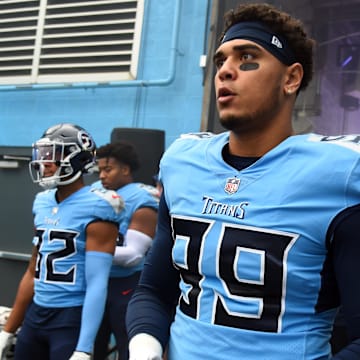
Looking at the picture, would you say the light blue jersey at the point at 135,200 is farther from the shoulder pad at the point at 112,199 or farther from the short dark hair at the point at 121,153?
the shoulder pad at the point at 112,199

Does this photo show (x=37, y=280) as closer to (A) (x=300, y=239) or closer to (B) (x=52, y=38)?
(A) (x=300, y=239)

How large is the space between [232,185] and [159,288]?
1.31 feet

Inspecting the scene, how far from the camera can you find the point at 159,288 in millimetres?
1504

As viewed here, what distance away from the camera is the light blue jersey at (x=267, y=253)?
3.87ft

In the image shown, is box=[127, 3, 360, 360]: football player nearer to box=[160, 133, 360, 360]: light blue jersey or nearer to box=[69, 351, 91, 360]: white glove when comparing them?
box=[160, 133, 360, 360]: light blue jersey

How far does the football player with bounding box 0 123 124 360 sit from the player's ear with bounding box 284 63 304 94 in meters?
1.46

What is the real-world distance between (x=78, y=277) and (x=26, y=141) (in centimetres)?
343

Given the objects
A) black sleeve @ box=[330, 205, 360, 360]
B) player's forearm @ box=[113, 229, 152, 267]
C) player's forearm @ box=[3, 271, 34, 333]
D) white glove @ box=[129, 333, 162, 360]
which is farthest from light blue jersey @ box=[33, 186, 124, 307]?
black sleeve @ box=[330, 205, 360, 360]

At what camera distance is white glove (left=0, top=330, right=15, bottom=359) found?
2.73m

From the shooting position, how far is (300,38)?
146 cm

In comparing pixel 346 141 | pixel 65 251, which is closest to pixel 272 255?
pixel 346 141

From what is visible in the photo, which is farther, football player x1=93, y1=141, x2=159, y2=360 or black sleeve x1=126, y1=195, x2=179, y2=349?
football player x1=93, y1=141, x2=159, y2=360

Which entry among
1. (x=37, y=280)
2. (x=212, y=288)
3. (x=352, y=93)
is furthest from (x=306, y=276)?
(x=352, y=93)

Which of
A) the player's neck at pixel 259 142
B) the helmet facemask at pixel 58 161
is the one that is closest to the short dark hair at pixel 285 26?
the player's neck at pixel 259 142
